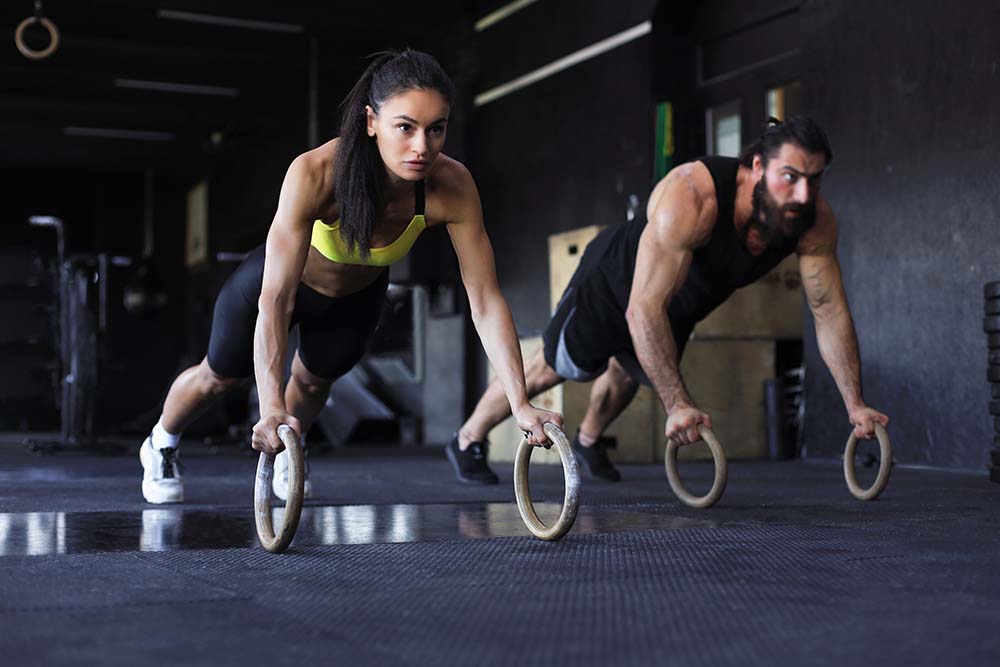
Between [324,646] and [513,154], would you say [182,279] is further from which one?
[324,646]

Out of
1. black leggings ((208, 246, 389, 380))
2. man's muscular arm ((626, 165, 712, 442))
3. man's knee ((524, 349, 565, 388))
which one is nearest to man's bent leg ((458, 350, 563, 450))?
man's knee ((524, 349, 565, 388))

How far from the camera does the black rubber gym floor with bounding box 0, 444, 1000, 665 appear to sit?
1401mm

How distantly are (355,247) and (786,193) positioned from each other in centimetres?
119

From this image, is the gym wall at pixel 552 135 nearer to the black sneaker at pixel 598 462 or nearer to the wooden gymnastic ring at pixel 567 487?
the black sneaker at pixel 598 462

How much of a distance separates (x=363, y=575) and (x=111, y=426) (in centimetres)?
1231

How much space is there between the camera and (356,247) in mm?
2695

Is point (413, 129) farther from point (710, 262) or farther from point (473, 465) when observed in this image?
point (473, 465)

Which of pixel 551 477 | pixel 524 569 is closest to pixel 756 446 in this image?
pixel 551 477

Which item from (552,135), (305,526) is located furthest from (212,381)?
(552,135)

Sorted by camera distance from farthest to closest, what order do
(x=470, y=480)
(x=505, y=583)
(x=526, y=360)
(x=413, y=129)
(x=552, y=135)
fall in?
(x=552, y=135) → (x=526, y=360) → (x=470, y=480) → (x=413, y=129) → (x=505, y=583)

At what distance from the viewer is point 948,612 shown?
1610 mm

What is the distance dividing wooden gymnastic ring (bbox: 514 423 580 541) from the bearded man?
564 millimetres

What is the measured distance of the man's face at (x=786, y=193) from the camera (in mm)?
3082

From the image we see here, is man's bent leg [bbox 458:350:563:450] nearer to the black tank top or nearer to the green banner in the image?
the black tank top
